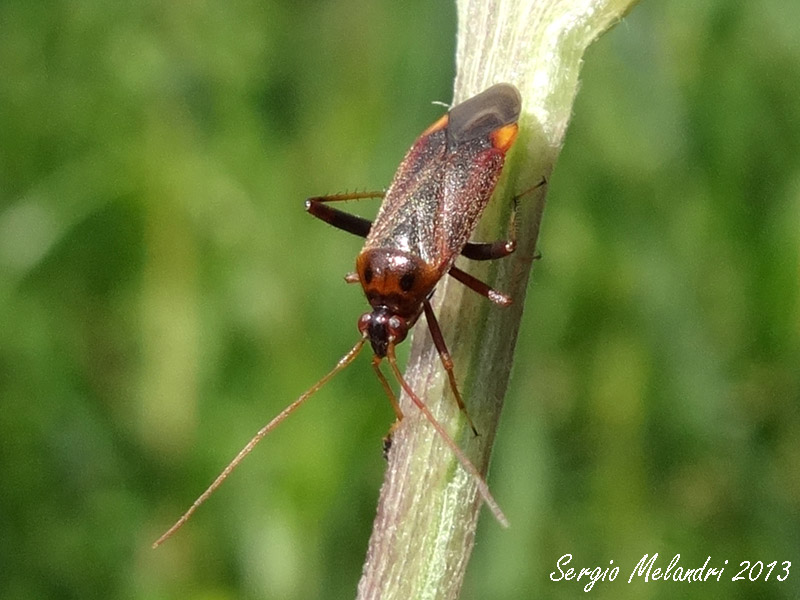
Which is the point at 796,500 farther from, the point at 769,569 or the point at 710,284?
the point at 710,284

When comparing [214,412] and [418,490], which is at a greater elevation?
[418,490]

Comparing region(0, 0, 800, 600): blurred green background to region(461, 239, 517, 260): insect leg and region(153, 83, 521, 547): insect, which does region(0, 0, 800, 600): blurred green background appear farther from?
region(461, 239, 517, 260): insect leg

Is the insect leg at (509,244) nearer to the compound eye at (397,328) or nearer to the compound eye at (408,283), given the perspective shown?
the compound eye at (408,283)

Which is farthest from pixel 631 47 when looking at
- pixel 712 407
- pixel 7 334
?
pixel 7 334

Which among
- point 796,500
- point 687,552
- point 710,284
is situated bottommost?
point 687,552

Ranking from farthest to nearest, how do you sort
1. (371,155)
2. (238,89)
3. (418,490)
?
1. (238,89)
2. (371,155)
3. (418,490)

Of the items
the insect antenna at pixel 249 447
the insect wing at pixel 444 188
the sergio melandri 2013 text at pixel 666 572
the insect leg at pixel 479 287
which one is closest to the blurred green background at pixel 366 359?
the sergio melandri 2013 text at pixel 666 572

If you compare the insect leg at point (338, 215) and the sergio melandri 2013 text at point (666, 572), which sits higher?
the insect leg at point (338, 215)
